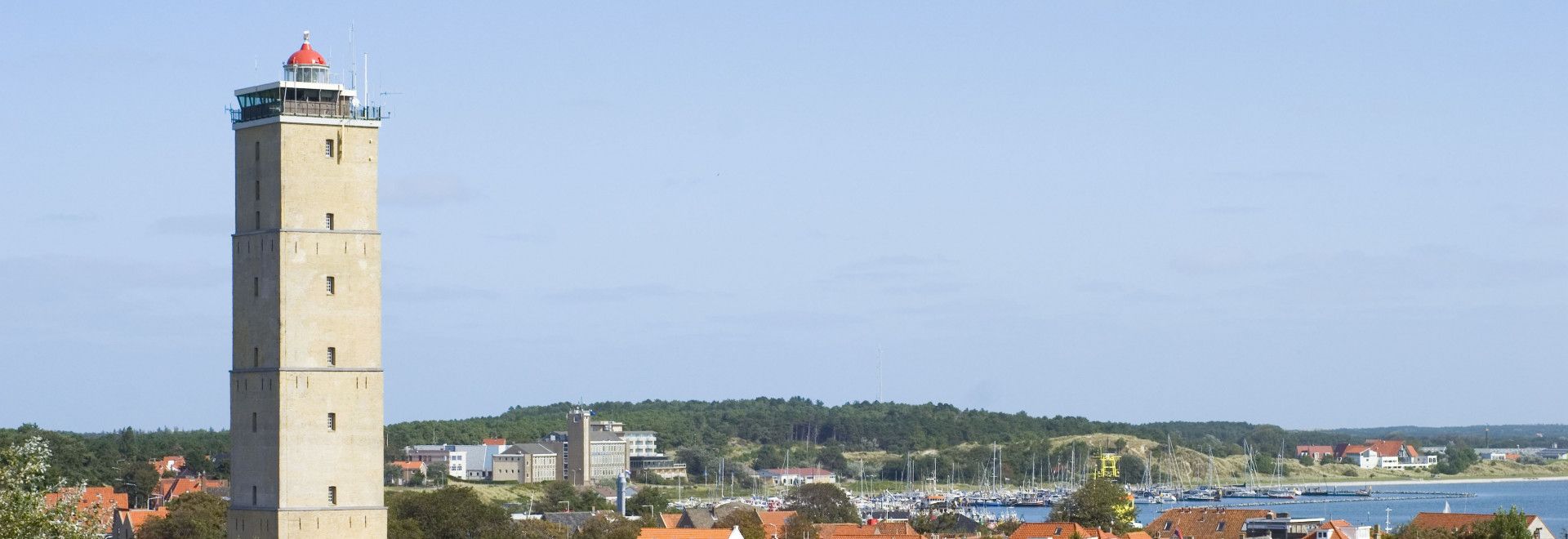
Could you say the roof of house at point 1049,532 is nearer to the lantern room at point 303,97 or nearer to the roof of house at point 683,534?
the roof of house at point 683,534

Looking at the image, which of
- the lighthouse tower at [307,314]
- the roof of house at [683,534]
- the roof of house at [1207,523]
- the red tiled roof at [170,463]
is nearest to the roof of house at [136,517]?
the roof of house at [683,534]

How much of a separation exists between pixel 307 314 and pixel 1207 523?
5728 centimetres

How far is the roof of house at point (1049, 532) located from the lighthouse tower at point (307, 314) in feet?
132

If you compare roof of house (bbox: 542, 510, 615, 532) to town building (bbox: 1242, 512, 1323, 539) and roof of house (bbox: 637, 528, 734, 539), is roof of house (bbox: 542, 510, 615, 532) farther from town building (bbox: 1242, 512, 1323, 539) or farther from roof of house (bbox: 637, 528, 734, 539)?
town building (bbox: 1242, 512, 1323, 539)

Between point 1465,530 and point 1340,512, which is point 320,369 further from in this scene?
point 1340,512

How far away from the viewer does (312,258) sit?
49.5 meters

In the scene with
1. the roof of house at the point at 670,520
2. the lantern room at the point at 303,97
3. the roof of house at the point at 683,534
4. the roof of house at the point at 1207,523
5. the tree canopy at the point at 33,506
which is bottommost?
the roof of house at the point at 670,520

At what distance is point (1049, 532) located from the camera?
291ft

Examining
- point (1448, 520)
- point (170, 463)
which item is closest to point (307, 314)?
point (1448, 520)

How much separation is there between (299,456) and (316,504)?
1148 mm

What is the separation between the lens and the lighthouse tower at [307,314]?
49.2 m

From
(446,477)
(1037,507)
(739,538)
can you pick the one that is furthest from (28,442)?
(1037,507)

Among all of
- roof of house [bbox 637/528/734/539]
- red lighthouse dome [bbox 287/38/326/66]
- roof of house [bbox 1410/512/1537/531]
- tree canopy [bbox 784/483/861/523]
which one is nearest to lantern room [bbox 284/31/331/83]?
red lighthouse dome [bbox 287/38/326/66]

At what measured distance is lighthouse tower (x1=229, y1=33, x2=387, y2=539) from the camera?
49.2m
